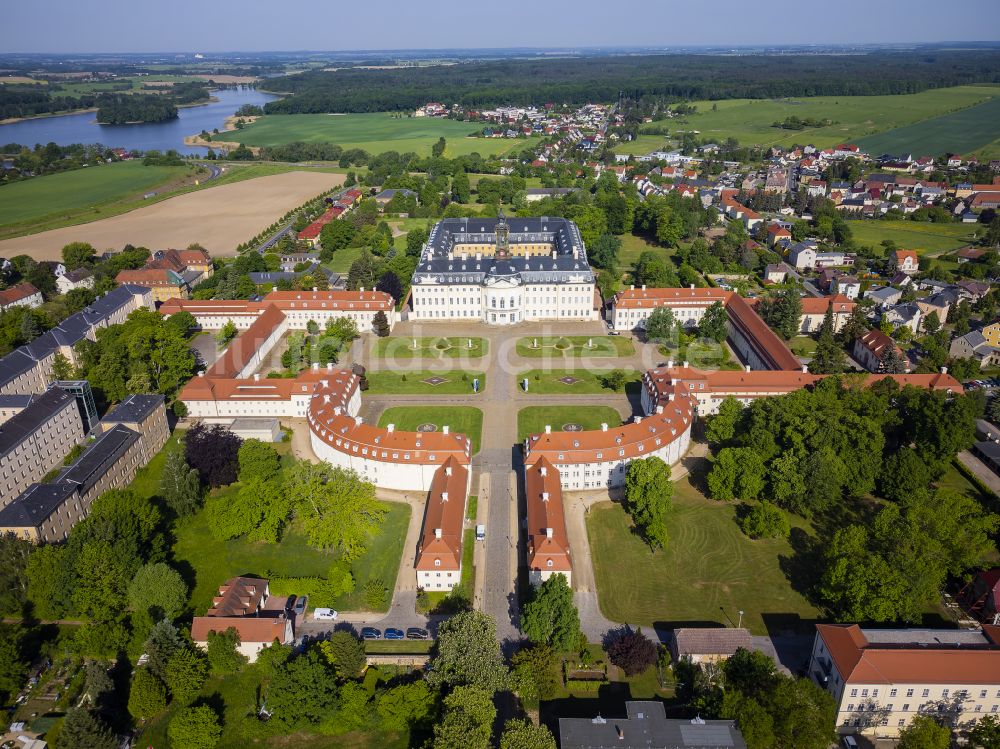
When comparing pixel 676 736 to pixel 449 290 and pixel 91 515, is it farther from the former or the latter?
pixel 449 290

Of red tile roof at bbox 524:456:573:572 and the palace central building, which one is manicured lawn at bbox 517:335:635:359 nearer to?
the palace central building

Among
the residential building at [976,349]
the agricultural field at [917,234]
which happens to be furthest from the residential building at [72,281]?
the agricultural field at [917,234]

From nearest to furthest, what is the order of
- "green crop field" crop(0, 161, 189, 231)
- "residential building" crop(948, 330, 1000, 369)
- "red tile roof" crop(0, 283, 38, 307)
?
1. "residential building" crop(948, 330, 1000, 369)
2. "red tile roof" crop(0, 283, 38, 307)
3. "green crop field" crop(0, 161, 189, 231)

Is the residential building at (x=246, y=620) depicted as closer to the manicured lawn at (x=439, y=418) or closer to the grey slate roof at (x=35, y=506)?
the grey slate roof at (x=35, y=506)

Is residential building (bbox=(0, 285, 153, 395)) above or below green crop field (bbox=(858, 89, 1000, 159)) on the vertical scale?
below

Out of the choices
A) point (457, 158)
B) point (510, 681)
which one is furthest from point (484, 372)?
point (457, 158)

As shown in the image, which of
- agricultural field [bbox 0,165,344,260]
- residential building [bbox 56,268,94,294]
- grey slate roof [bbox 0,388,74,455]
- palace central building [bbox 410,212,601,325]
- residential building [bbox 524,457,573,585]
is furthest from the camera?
agricultural field [bbox 0,165,344,260]

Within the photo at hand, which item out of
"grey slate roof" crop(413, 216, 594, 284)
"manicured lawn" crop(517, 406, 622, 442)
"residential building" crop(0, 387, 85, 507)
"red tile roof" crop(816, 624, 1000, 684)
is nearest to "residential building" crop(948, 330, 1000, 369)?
"manicured lawn" crop(517, 406, 622, 442)

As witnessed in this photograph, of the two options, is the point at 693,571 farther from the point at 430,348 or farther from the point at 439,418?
the point at 430,348
